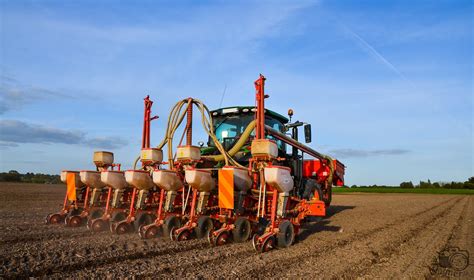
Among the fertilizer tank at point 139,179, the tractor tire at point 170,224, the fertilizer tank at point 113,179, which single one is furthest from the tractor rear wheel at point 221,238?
the fertilizer tank at point 113,179

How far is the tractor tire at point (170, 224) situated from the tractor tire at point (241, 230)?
113 cm

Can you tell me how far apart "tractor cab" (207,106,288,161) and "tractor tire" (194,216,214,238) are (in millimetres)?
2189

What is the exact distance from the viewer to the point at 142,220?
7.53 metres

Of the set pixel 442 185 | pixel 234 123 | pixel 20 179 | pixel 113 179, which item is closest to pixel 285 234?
pixel 234 123

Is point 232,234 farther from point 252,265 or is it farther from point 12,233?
point 12,233

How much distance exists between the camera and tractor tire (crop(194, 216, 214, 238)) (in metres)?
6.80

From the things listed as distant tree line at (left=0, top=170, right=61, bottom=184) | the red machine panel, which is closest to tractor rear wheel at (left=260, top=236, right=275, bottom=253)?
the red machine panel

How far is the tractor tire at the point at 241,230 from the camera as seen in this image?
6.57 metres

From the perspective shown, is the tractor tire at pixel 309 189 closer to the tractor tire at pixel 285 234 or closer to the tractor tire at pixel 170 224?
→ the tractor tire at pixel 285 234

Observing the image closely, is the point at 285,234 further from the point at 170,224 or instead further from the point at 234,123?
the point at 234,123

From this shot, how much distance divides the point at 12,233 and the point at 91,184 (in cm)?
193

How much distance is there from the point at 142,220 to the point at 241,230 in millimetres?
2161

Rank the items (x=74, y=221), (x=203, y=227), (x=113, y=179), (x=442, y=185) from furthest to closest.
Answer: (x=442, y=185)
(x=74, y=221)
(x=113, y=179)
(x=203, y=227)

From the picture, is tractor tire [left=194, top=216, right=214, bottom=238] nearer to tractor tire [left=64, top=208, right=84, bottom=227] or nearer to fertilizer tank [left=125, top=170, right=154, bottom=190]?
fertilizer tank [left=125, top=170, right=154, bottom=190]
